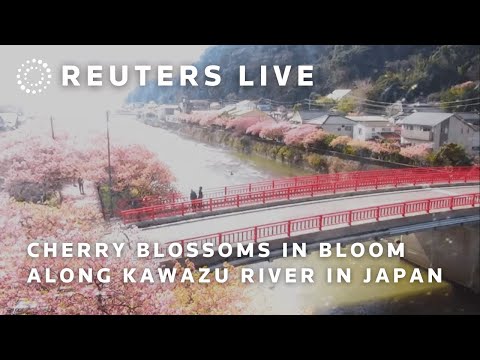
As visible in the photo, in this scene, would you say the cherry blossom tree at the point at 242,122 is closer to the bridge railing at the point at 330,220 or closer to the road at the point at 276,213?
the road at the point at 276,213

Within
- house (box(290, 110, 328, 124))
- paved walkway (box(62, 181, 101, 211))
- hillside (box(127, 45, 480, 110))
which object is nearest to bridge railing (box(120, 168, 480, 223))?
paved walkway (box(62, 181, 101, 211))

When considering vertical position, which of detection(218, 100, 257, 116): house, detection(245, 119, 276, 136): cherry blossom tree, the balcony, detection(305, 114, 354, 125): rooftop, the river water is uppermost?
detection(218, 100, 257, 116): house

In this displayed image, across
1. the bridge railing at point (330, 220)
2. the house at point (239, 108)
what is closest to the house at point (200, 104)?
the house at point (239, 108)

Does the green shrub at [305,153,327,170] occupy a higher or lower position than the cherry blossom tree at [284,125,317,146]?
lower

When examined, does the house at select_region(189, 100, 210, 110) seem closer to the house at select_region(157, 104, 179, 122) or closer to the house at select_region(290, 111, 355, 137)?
the house at select_region(157, 104, 179, 122)

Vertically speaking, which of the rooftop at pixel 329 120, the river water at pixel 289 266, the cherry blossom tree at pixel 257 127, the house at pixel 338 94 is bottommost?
the river water at pixel 289 266
